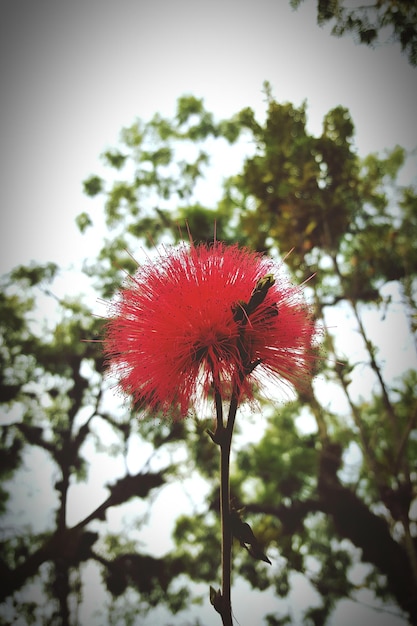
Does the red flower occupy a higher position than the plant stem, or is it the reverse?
the red flower

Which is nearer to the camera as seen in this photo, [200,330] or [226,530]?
[226,530]

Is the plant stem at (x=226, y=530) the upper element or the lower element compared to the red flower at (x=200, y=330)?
lower

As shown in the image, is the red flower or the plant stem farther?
the red flower

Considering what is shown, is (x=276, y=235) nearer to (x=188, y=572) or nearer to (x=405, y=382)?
(x=405, y=382)

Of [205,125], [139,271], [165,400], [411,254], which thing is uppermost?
[205,125]

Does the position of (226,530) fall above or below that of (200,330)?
below

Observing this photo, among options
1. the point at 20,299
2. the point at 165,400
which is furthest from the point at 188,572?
the point at 165,400

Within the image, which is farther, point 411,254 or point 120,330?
point 411,254

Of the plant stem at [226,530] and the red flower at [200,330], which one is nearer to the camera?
the plant stem at [226,530]
